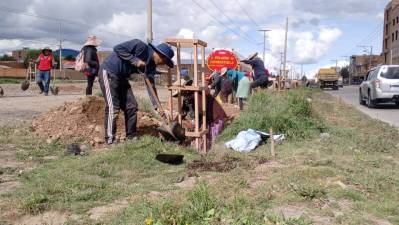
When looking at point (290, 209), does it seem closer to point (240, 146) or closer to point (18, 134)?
point (240, 146)

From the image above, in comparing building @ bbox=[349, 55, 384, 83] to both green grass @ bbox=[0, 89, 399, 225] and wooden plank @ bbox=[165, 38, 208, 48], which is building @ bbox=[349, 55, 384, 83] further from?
green grass @ bbox=[0, 89, 399, 225]

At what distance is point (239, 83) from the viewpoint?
12.9 meters

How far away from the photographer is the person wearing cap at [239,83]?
12641 millimetres

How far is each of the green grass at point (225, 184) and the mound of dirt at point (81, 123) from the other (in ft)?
1.47

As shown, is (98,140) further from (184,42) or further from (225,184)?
(225,184)

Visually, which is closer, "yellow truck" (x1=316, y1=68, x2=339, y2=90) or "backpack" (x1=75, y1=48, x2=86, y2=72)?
"backpack" (x1=75, y1=48, x2=86, y2=72)

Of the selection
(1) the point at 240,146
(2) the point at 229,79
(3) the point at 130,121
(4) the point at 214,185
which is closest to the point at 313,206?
(4) the point at 214,185

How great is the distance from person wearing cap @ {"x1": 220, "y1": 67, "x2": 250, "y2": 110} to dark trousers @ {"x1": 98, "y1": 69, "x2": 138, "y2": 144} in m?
5.33

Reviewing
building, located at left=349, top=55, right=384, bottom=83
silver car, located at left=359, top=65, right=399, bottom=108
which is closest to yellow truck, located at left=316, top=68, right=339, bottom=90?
silver car, located at left=359, top=65, right=399, bottom=108

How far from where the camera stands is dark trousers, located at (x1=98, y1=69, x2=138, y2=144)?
22.2 ft

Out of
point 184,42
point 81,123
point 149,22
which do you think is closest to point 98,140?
point 81,123

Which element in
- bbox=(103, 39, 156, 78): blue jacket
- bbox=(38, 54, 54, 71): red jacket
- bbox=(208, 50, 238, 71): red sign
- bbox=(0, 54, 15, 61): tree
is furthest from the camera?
bbox=(0, 54, 15, 61): tree

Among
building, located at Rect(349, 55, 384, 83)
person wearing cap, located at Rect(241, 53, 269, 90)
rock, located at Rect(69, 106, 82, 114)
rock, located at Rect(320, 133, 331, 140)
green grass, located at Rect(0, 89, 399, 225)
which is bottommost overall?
green grass, located at Rect(0, 89, 399, 225)

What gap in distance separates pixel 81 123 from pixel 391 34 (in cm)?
8664
